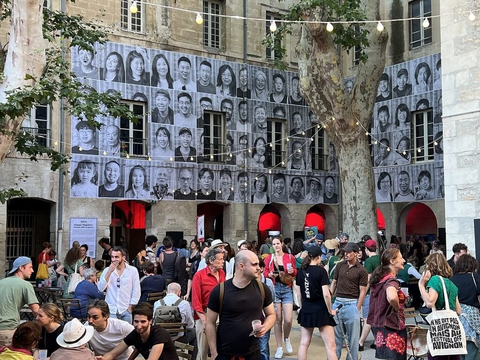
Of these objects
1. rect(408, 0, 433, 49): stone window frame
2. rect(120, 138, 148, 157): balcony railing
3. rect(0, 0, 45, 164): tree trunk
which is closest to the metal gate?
rect(120, 138, 148, 157): balcony railing

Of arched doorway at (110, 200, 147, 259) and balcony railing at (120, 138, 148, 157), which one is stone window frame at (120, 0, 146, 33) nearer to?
balcony railing at (120, 138, 148, 157)

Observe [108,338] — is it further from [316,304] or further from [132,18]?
[132,18]

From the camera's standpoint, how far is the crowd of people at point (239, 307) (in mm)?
5117

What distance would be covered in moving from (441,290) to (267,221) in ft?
59.9

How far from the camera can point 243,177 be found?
21.4 m

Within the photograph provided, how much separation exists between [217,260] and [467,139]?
6.05m

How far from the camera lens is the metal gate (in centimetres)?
1877

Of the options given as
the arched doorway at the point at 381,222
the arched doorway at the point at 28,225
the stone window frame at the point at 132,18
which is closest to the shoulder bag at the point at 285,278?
the arched doorway at the point at 28,225

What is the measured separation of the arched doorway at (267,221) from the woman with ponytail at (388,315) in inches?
684

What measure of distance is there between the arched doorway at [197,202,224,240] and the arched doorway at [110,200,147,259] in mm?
2852

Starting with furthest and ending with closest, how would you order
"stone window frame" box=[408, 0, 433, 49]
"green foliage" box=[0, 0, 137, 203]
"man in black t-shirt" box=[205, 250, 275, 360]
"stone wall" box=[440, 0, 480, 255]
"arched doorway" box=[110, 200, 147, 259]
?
"stone window frame" box=[408, 0, 433, 49] → "arched doorway" box=[110, 200, 147, 259] → "stone wall" box=[440, 0, 480, 255] → "green foliage" box=[0, 0, 137, 203] → "man in black t-shirt" box=[205, 250, 275, 360]

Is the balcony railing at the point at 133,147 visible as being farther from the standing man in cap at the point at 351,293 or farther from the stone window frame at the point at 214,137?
the standing man in cap at the point at 351,293

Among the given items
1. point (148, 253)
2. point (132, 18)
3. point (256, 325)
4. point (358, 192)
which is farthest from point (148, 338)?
point (132, 18)

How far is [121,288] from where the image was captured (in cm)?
Answer: 819
